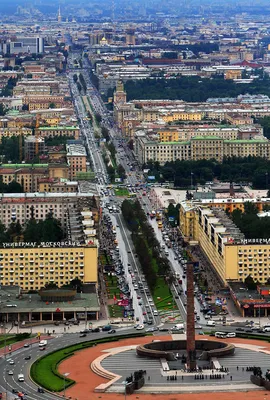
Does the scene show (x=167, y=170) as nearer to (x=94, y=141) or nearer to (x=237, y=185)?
(x=237, y=185)

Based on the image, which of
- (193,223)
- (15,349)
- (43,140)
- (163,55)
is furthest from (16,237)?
(163,55)

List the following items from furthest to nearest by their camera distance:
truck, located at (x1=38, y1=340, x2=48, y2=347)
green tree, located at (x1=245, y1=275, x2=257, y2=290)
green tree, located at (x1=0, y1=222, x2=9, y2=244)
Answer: green tree, located at (x1=0, y1=222, x2=9, y2=244)
green tree, located at (x1=245, y1=275, x2=257, y2=290)
truck, located at (x1=38, y1=340, x2=48, y2=347)

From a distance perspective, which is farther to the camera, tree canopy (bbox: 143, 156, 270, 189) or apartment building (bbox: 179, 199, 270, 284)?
tree canopy (bbox: 143, 156, 270, 189)

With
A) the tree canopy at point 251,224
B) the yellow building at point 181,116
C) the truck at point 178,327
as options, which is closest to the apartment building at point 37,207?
the tree canopy at point 251,224

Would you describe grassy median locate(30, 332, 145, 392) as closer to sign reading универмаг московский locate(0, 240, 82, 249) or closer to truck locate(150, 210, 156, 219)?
sign reading универмаг московский locate(0, 240, 82, 249)

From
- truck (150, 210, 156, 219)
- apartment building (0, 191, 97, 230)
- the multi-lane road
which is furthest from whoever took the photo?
truck (150, 210, 156, 219)

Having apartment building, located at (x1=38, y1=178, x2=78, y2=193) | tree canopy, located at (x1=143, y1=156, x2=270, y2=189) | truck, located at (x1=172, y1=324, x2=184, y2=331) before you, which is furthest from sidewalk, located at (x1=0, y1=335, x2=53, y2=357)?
tree canopy, located at (x1=143, y1=156, x2=270, y2=189)

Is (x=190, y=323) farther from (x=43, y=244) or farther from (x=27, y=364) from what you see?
(x=43, y=244)

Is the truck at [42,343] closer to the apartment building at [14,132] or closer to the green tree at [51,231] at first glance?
the green tree at [51,231]
